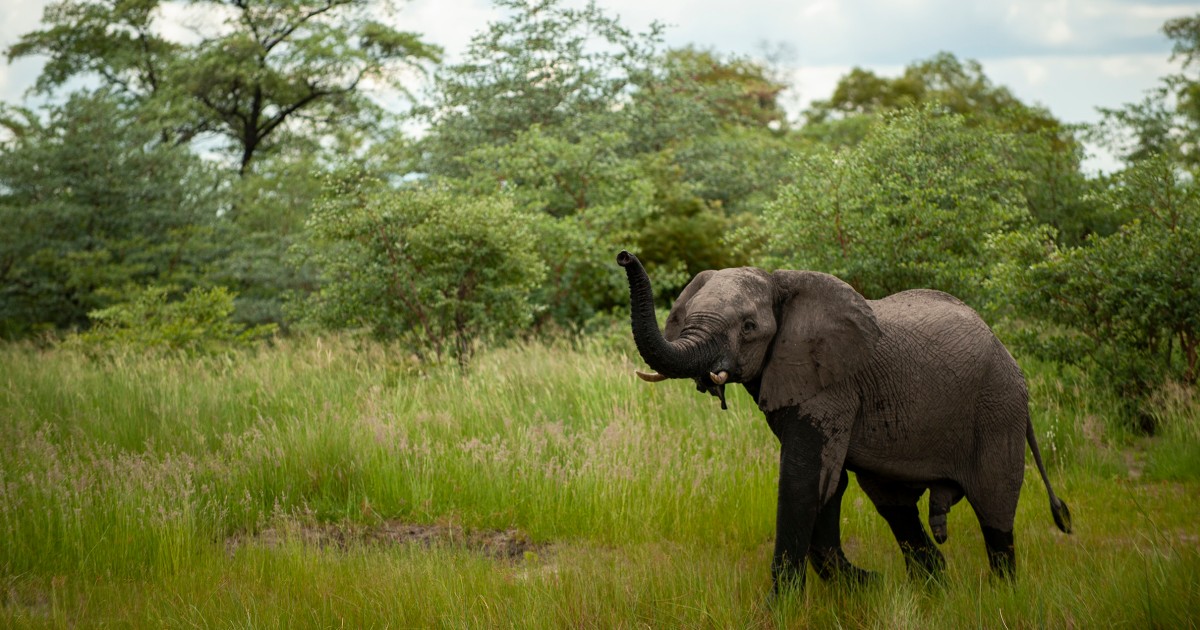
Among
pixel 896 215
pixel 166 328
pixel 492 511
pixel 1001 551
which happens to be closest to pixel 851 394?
pixel 1001 551

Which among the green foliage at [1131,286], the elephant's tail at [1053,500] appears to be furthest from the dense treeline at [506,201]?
the elephant's tail at [1053,500]

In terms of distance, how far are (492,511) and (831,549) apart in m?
2.80

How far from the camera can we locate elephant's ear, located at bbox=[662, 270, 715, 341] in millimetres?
4344

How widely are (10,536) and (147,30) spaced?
25.0 m

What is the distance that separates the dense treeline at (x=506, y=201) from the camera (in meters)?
9.42

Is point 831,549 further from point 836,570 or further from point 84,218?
point 84,218

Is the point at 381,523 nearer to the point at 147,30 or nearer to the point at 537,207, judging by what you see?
the point at 537,207

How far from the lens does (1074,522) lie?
20.9 ft

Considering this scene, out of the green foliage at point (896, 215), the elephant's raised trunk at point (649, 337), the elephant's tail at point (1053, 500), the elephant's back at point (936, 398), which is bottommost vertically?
the elephant's tail at point (1053, 500)

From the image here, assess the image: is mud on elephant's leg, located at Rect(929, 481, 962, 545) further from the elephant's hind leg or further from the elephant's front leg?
the elephant's front leg

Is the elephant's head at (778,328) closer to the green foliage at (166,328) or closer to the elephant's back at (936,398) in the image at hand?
the elephant's back at (936,398)

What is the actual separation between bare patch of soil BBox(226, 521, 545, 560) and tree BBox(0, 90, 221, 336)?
1233 centimetres

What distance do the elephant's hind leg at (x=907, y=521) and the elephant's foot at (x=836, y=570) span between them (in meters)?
0.32

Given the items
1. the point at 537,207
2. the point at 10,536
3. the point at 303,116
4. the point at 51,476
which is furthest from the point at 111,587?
the point at 303,116
